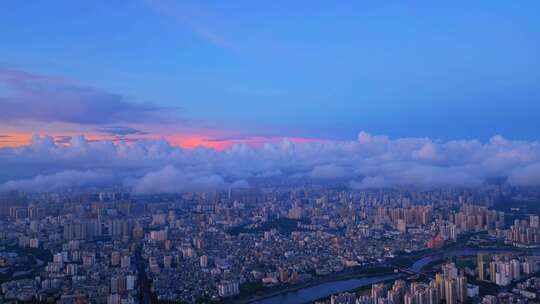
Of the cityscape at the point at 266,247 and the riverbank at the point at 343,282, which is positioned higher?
the cityscape at the point at 266,247

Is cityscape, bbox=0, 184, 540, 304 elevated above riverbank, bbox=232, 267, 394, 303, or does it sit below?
above

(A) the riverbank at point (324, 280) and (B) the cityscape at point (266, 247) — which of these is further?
(A) the riverbank at point (324, 280)

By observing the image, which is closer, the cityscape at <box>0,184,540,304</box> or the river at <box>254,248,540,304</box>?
the cityscape at <box>0,184,540,304</box>

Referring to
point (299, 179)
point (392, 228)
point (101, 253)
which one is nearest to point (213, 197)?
point (299, 179)

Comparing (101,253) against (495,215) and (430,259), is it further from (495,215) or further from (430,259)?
(495,215)

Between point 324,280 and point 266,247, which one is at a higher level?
point 266,247

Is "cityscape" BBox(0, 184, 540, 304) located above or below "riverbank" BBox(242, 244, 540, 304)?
above

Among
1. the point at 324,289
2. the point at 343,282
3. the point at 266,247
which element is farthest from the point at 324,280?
the point at 266,247

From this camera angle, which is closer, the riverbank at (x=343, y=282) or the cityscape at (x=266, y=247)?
the cityscape at (x=266, y=247)

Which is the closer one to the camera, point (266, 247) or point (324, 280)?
point (324, 280)

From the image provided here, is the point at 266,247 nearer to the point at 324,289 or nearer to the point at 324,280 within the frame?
the point at 324,280

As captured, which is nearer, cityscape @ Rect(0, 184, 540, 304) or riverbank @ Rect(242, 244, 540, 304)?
cityscape @ Rect(0, 184, 540, 304)

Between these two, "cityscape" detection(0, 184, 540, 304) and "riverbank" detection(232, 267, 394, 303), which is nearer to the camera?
"cityscape" detection(0, 184, 540, 304)
